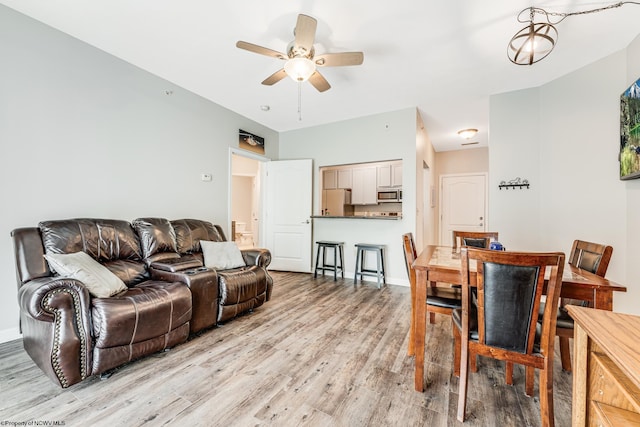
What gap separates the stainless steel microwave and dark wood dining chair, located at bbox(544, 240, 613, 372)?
367 centimetres

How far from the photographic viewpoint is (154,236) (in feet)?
8.74

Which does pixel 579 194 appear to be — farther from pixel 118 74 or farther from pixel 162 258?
pixel 118 74

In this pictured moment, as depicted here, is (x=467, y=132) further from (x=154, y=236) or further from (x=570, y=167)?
(x=154, y=236)

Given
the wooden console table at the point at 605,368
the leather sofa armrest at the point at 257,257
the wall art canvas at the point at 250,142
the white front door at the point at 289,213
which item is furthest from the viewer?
the white front door at the point at 289,213

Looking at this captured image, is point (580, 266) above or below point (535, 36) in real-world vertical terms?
below

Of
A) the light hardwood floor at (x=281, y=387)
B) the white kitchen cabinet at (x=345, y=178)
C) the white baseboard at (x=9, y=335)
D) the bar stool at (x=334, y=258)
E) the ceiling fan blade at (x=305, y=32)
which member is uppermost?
the ceiling fan blade at (x=305, y=32)

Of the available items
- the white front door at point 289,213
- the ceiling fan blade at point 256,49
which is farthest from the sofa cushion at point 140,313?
the white front door at point 289,213

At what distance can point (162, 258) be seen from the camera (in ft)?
8.52

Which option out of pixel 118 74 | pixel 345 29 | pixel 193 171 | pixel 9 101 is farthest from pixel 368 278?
pixel 9 101

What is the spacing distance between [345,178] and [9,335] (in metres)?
5.53

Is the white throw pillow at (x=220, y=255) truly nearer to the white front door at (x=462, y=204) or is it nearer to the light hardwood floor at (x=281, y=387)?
the light hardwood floor at (x=281, y=387)

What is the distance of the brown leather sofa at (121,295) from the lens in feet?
5.07

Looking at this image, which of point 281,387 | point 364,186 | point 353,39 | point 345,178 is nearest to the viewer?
point 281,387

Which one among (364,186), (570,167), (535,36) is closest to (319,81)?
(535,36)
